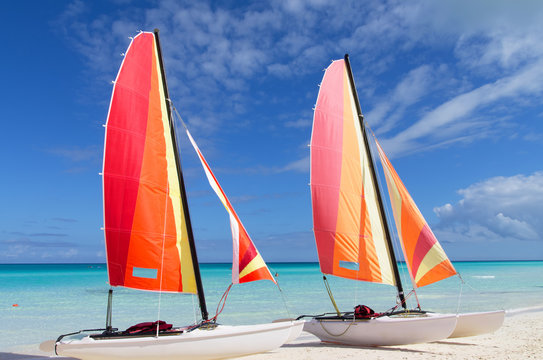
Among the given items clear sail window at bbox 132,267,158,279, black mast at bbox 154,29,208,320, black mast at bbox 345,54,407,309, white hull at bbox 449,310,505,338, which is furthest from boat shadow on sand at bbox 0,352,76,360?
white hull at bbox 449,310,505,338

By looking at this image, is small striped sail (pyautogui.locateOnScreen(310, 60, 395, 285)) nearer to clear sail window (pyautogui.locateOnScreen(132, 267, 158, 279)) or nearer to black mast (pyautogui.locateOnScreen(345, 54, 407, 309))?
black mast (pyautogui.locateOnScreen(345, 54, 407, 309))

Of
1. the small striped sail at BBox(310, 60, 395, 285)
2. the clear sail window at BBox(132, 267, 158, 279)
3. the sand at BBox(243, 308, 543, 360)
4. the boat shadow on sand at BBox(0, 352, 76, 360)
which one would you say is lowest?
the sand at BBox(243, 308, 543, 360)

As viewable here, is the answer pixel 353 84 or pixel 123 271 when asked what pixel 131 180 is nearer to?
pixel 123 271

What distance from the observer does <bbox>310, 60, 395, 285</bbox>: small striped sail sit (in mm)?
11617

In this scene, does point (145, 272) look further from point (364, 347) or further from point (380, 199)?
point (380, 199)

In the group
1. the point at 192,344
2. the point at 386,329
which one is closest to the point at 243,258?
the point at 192,344

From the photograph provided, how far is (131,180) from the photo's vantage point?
886 centimetres

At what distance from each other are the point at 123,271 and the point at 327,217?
559 cm

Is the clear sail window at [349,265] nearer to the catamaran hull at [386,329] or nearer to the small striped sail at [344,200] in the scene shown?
the small striped sail at [344,200]

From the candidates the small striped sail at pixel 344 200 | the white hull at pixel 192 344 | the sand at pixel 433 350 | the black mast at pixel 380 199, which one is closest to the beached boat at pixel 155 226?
the white hull at pixel 192 344

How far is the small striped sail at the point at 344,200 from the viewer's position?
11617mm

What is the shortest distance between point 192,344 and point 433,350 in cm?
565

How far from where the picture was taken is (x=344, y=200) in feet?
39.0

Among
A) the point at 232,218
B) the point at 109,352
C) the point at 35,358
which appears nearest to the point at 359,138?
the point at 232,218
